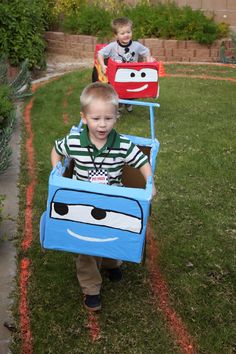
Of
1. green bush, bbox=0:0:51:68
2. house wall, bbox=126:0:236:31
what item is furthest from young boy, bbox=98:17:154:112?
house wall, bbox=126:0:236:31

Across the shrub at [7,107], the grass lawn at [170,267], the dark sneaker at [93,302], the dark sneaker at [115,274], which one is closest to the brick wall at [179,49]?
the shrub at [7,107]

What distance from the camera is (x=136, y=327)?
9.84 ft

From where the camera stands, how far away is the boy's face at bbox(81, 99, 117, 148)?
2.83 m

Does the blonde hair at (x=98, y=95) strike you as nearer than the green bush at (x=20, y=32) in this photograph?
Yes

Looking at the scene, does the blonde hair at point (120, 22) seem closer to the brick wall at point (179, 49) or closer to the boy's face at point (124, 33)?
the boy's face at point (124, 33)

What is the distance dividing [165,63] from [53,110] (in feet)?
12.3

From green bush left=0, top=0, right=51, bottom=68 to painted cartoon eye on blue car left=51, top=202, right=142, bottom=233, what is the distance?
20.5ft

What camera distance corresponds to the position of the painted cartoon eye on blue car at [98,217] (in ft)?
8.64

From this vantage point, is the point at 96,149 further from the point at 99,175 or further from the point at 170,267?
the point at 170,267

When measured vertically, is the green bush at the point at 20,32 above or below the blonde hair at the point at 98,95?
above

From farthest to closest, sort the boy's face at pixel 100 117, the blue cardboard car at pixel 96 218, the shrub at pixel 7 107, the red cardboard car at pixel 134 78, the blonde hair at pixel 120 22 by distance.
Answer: the blonde hair at pixel 120 22 → the red cardboard car at pixel 134 78 → the shrub at pixel 7 107 → the boy's face at pixel 100 117 → the blue cardboard car at pixel 96 218

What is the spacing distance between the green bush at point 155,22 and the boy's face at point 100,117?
8166 millimetres

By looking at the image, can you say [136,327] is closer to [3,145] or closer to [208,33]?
[3,145]

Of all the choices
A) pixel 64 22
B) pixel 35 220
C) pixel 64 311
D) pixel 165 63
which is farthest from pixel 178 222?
pixel 64 22
